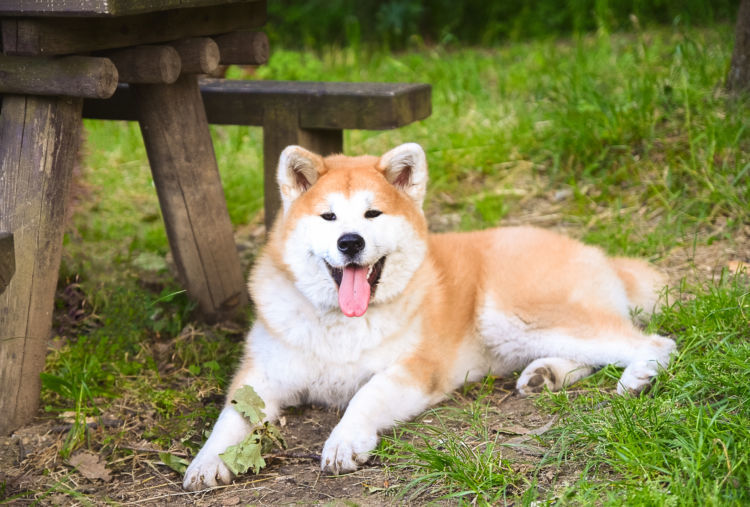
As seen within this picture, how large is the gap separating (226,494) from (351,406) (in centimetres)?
57

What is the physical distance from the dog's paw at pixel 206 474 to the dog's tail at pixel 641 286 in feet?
6.54

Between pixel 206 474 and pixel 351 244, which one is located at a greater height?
pixel 351 244

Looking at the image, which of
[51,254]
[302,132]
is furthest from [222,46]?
[51,254]

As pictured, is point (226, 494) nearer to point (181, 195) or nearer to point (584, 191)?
point (181, 195)

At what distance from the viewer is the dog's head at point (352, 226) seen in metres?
2.99

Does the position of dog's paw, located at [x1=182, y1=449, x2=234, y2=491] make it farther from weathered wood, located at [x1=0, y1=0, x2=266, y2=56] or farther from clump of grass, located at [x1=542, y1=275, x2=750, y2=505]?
weathered wood, located at [x1=0, y1=0, x2=266, y2=56]

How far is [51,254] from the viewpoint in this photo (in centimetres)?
→ 309

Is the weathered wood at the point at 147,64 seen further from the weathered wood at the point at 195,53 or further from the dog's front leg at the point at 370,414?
the dog's front leg at the point at 370,414

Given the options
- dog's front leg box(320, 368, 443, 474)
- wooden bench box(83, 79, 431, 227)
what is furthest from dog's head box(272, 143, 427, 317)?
wooden bench box(83, 79, 431, 227)

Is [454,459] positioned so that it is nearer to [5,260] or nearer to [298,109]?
[5,260]

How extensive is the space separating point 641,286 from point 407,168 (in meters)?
1.32

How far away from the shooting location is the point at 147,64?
3.15 meters

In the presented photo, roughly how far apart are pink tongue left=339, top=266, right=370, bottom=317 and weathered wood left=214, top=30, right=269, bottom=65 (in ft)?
4.30

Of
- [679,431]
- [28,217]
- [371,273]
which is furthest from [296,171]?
[679,431]
